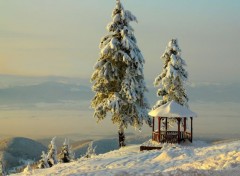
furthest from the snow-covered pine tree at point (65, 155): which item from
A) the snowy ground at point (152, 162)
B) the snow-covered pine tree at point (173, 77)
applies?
the snowy ground at point (152, 162)

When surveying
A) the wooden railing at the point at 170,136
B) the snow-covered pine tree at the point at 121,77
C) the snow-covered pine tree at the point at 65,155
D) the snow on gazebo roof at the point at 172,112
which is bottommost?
the snow-covered pine tree at the point at 65,155

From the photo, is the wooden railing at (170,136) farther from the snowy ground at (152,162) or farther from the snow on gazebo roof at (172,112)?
the snowy ground at (152,162)

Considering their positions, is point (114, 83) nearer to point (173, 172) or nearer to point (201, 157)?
point (201, 157)

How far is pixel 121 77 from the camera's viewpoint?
38.3 m

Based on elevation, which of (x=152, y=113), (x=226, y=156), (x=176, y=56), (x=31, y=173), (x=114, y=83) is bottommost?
(x=31, y=173)

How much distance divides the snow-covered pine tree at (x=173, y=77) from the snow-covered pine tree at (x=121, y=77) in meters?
5.57

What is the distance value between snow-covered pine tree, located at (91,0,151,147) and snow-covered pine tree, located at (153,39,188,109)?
18.3 ft

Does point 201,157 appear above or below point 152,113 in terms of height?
below

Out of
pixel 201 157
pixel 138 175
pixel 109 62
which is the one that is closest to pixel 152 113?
pixel 109 62

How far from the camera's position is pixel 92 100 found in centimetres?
3928

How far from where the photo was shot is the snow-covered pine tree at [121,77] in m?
37.0

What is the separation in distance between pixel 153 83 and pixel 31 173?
23.1 metres

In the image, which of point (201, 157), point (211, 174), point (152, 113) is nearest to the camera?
point (211, 174)

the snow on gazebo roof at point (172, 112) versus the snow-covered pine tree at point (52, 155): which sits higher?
the snow on gazebo roof at point (172, 112)
